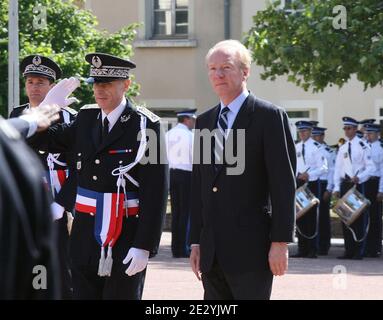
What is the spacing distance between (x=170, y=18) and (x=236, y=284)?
2018cm

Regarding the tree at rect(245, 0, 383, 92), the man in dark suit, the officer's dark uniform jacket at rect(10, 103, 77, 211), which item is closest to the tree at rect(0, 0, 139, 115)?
the tree at rect(245, 0, 383, 92)

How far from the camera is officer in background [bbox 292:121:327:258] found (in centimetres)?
1517

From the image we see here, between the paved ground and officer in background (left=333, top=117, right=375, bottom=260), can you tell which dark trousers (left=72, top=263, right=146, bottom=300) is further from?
officer in background (left=333, top=117, right=375, bottom=260)

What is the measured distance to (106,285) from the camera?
572cm

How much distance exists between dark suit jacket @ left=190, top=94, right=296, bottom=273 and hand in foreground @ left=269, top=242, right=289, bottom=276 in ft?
0.12

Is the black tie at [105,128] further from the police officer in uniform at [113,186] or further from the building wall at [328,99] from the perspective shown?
the building wall at [328,99]

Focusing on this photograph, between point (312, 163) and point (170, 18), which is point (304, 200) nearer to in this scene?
point (312, 163)

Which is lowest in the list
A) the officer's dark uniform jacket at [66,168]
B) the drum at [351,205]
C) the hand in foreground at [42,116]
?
the drum at [351,205]

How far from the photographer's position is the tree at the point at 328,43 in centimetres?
1465

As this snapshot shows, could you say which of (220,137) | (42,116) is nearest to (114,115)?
(220,137)

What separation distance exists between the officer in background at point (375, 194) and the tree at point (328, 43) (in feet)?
2.64

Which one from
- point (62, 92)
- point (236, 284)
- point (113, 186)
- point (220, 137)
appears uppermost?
point (62, 92)

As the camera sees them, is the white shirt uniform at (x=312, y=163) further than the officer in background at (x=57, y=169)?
Yes

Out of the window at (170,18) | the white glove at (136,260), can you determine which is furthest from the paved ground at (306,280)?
the window at (170,18)
